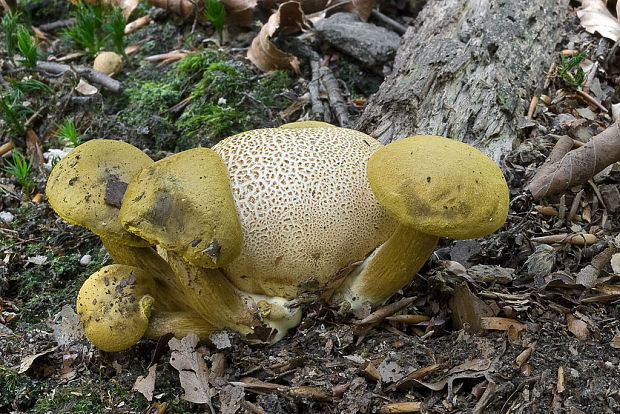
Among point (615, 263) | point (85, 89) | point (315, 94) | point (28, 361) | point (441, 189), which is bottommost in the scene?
point (28, 361)

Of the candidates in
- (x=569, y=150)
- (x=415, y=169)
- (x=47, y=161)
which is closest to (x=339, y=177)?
(x=415, y=169)

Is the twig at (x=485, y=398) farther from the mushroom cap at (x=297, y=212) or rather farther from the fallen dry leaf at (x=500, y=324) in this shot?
the mushroom cap at (x=297, y=212)

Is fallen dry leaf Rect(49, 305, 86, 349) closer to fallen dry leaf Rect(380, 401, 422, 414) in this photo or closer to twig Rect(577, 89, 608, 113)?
fallen dry leaf Rect(380, 401, 422, 414)

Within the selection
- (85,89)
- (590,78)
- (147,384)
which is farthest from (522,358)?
(85,89)

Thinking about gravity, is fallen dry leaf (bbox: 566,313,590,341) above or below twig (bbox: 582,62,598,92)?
below


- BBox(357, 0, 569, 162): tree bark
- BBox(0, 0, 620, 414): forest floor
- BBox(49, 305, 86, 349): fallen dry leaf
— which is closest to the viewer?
BBox(0, 0, 620, 414): forest floor

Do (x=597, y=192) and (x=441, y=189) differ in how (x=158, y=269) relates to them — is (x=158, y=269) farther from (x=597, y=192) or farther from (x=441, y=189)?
(x=597, y=192)

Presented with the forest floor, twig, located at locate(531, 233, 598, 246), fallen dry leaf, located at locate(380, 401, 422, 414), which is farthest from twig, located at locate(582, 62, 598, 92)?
fallen dry leaf, located at locate(380, 401, 422, 414)
